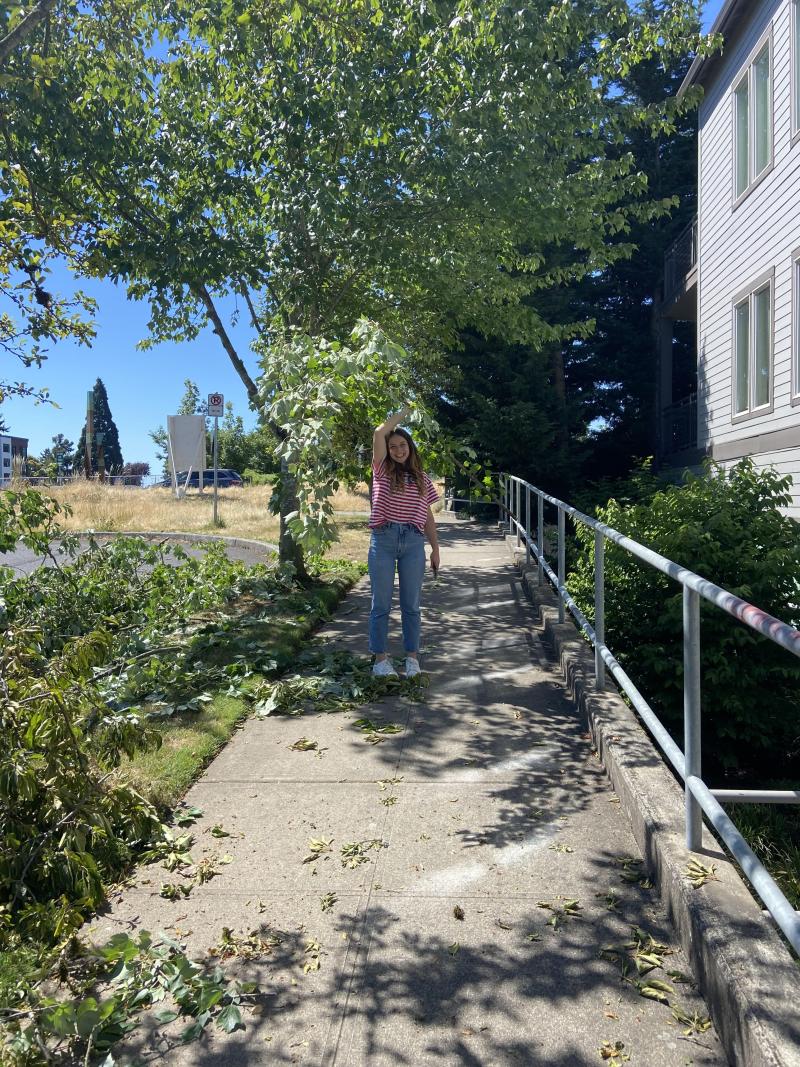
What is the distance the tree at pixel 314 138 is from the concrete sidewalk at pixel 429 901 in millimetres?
4663

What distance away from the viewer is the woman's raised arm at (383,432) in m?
5.68

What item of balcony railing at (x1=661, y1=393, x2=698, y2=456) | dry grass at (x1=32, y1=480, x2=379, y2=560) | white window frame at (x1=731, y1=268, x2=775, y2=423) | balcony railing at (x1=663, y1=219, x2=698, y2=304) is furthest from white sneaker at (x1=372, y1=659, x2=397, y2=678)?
balcony railing at (x1=663, y1=219, x2=698, y2=304)

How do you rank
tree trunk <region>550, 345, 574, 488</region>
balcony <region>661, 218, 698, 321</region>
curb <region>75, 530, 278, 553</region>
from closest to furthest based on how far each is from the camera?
1. curb <region>75, 530, 278, 553</region>
2. balcony <region>661, 218, 698, 321</region>
3. tree trunk <region>550, 345, 574, 488</region>

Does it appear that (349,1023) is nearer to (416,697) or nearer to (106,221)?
(416,697)

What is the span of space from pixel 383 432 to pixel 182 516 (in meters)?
16.7

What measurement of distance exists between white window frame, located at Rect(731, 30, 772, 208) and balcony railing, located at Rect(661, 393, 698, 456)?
4.93 metres

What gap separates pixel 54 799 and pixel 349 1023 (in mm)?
1339

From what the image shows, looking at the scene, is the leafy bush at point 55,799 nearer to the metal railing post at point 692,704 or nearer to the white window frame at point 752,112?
the metal railing post at point 692,704

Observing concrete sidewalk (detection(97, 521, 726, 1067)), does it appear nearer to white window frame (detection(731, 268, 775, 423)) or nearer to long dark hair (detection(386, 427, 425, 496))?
long dark hair (detection(386, 427, 425, 496))

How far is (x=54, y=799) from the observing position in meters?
3.11

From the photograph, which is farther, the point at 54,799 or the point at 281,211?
the point at 281,211

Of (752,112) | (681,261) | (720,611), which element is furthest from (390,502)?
(681,261)

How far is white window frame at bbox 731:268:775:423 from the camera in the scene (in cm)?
1142

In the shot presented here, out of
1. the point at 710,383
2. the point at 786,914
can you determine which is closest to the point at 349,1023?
the point at 786,914
